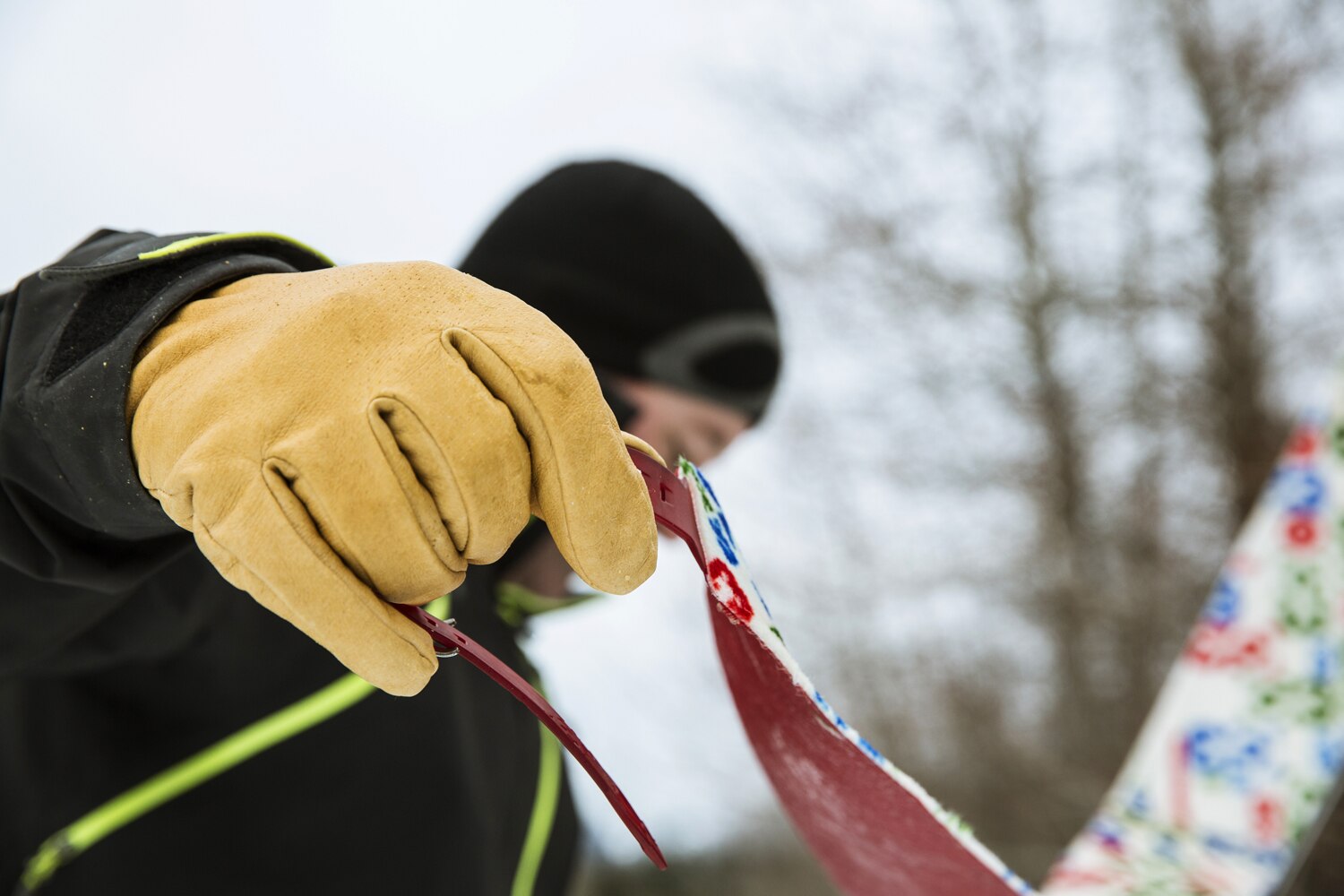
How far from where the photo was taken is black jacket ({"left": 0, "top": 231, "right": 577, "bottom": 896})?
487 millimetres

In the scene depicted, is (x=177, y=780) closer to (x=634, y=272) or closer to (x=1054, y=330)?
(x=634, y=272)

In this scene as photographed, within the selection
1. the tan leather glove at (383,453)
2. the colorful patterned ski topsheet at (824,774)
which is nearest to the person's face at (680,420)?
the colorful patterned ski topsheet at (824,774)

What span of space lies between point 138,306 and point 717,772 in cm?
412

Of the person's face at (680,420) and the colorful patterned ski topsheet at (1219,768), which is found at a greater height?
the person's face at (680,420)

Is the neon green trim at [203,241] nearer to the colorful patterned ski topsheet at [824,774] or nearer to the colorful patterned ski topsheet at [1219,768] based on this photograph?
the colorful patterned ski topsheet at [824,774]

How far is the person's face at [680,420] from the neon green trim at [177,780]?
0.57 m

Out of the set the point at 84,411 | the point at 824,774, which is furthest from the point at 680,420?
the point at 84,411

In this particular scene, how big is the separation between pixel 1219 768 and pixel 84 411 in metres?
1.30

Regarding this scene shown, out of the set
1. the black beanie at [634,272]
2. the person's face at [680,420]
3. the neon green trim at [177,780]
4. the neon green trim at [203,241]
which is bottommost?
the neon green trim at [177,780]

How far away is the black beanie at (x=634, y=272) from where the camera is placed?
3.88ft

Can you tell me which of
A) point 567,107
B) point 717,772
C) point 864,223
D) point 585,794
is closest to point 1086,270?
point 864,223

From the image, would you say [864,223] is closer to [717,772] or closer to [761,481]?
[761,481]

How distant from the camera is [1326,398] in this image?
1.38 m

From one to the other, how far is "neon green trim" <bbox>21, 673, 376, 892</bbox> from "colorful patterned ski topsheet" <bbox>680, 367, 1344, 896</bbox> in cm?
35
